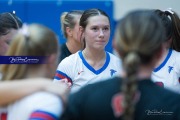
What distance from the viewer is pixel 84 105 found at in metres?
1.20

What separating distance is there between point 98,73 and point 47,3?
347 cm

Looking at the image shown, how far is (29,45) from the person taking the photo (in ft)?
4.44

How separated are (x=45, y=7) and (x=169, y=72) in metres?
3.65

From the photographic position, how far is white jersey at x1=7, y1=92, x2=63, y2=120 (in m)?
1.26

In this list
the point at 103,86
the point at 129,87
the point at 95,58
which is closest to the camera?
the point at 129,87

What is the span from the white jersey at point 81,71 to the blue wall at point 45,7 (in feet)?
10.2

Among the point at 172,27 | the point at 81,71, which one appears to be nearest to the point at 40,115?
the point at 81,71

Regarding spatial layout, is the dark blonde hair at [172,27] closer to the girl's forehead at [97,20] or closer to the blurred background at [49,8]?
the girl's forehead at [97,20]

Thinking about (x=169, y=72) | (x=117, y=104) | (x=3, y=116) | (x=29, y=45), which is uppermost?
(x=29, y=45)

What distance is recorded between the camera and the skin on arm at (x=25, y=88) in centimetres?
127

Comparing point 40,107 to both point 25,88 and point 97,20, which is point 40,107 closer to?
point 25,88

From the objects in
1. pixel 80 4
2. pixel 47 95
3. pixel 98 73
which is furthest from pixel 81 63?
pixel 80 4

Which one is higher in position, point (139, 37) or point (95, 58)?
Result: point (139, 37)

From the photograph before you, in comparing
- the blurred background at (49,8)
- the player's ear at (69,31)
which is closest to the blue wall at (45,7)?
the blurred background at (49,8)
